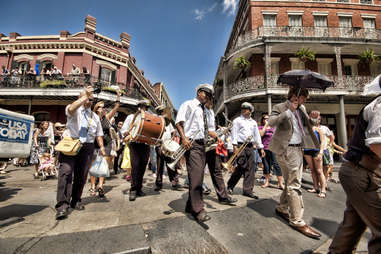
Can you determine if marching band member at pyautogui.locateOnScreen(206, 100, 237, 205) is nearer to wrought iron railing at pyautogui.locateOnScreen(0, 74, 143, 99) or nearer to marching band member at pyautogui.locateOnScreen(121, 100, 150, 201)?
marching band member at pyautogui.locateOnScreen(121, 100, 150, 201)

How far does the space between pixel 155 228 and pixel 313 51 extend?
53.4 feet

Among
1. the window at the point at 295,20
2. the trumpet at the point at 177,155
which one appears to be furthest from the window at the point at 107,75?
the window at the point at 295,20

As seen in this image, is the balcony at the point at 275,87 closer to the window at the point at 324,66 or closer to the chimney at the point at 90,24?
the window at the point at 324,66

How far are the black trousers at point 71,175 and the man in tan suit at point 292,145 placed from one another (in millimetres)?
3032

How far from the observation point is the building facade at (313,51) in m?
12.2

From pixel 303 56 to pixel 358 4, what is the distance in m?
9.42

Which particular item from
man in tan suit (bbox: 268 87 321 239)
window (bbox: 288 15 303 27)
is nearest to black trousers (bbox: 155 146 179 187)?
man in tan suit (bbox: 268 87 321 239)

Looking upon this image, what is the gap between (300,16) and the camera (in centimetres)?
1472

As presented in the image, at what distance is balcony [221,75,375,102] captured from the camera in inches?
467

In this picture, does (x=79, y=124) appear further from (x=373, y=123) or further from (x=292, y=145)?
(x=373, y=123)

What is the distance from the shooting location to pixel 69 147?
2.58 metres

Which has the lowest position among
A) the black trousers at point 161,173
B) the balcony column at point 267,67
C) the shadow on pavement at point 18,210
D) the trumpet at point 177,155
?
the shadow on pavement at point 18,210

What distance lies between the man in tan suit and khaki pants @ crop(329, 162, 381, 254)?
791 mm

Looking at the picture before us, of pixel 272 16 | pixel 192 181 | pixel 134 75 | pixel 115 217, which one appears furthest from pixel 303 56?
pixel 134 75
